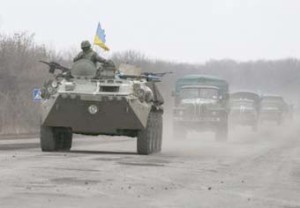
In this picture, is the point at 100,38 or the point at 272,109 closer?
the point at 100,38

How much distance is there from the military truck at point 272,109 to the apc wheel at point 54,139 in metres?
37.8

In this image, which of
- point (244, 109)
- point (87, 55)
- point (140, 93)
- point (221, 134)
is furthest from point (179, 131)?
point (140, 93)

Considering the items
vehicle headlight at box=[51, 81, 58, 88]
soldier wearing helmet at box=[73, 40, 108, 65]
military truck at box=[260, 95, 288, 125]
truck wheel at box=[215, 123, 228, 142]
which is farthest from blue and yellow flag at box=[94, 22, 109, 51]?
military truck at box=[260, 95, 288, 125]

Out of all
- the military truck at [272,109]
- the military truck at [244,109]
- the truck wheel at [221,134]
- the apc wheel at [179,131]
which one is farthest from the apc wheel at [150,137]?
the military truck at [272,109]

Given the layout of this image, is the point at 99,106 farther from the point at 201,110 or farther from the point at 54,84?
the point at 201,110

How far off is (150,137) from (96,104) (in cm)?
182

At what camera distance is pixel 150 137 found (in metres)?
20.2

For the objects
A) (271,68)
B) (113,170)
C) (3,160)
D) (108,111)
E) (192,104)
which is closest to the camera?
(113,170)

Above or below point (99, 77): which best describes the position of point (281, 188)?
below

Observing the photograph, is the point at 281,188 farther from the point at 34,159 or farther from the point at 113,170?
the point at 34,159

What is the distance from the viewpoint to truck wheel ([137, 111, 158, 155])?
1966cm

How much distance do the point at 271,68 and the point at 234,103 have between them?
242ft

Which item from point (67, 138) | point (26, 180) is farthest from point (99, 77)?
point (26, 180)

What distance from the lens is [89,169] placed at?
14.0 m
